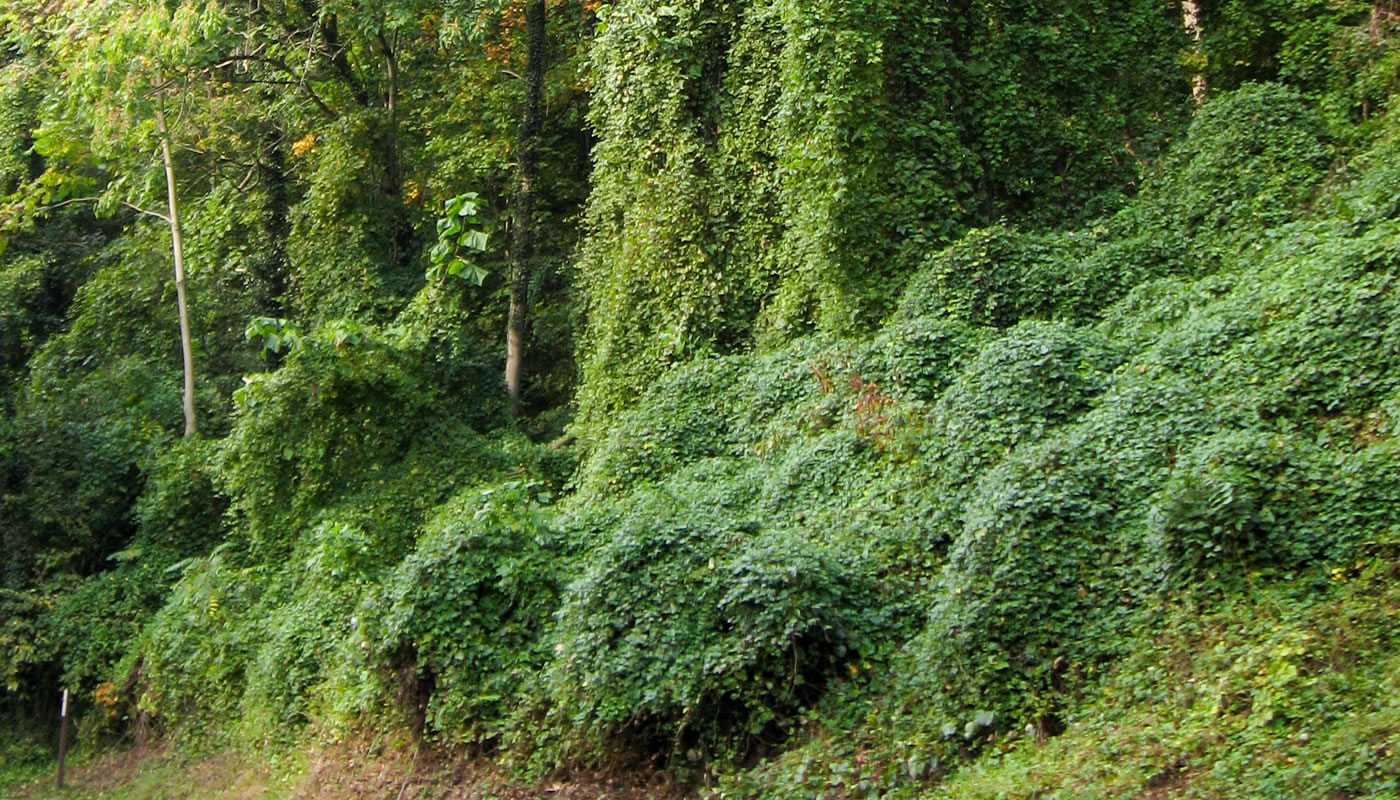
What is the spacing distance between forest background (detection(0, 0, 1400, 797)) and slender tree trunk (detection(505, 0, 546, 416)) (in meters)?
0.09

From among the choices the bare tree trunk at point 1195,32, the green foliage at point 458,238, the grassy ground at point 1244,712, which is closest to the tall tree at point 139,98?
the green foliage at point 458,238

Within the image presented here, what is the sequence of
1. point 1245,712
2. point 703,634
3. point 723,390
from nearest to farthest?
point 1245,712
point 703,634
point 723,390

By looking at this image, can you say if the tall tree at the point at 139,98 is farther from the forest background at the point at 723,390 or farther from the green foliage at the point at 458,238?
the green foliage at the point at 458,238

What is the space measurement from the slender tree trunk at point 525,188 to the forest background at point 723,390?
90 mm

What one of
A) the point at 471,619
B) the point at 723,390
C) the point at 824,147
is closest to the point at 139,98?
the point at 723,390

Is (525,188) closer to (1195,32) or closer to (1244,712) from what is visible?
(1195,32)

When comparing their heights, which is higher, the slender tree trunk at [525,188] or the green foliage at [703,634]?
the slender tree trunk at [525,188]

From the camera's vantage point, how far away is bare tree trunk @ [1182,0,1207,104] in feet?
51.6

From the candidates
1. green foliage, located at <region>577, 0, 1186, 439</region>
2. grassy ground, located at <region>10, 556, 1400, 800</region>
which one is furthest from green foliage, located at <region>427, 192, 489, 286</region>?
grassy ground, located at <region>10, 556, 1400, 800</region>

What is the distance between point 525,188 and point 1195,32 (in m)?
9.59

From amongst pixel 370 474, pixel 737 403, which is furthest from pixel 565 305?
pixel 737 403

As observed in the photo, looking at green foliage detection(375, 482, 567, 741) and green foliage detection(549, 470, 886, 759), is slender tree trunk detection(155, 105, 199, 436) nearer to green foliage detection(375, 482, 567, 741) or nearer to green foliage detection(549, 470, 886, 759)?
green foliage detection(375, 482, 567, 741)

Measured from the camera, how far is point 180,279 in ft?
73.7

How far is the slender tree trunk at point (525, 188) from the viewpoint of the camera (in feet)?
65.2
